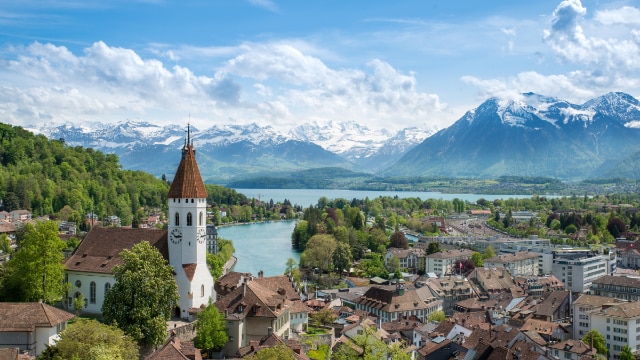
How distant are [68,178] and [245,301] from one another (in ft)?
255

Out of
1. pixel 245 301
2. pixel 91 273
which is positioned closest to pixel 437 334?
pixel 245 301

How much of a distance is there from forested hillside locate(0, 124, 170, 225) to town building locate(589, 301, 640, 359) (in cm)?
6826

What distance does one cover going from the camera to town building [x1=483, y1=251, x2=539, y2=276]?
7769cm

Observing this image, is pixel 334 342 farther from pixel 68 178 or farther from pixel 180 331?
pixel 68 178

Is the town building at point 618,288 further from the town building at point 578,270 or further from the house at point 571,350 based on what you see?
the house at point 571,350

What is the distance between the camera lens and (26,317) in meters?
28.3

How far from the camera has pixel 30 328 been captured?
Answer: 91.2 ft

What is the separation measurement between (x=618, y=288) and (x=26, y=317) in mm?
53192

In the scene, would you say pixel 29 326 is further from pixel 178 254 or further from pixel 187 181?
pixel 187 181

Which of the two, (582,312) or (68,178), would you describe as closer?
(582,312)

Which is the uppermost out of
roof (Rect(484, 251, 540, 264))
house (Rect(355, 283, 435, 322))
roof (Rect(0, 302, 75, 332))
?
roof (Rect(0, 302, 75, 332))

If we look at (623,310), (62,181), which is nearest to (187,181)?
(623,310)

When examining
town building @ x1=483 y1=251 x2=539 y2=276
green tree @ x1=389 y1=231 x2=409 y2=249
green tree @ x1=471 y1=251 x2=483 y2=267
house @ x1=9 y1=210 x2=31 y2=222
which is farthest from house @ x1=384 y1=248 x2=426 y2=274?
house @ x1=9 y1=210 x2=31 y2=222

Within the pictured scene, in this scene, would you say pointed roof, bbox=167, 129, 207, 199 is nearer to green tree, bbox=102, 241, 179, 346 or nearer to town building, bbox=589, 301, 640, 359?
green tree, bbox=102, 241, 179, 346
